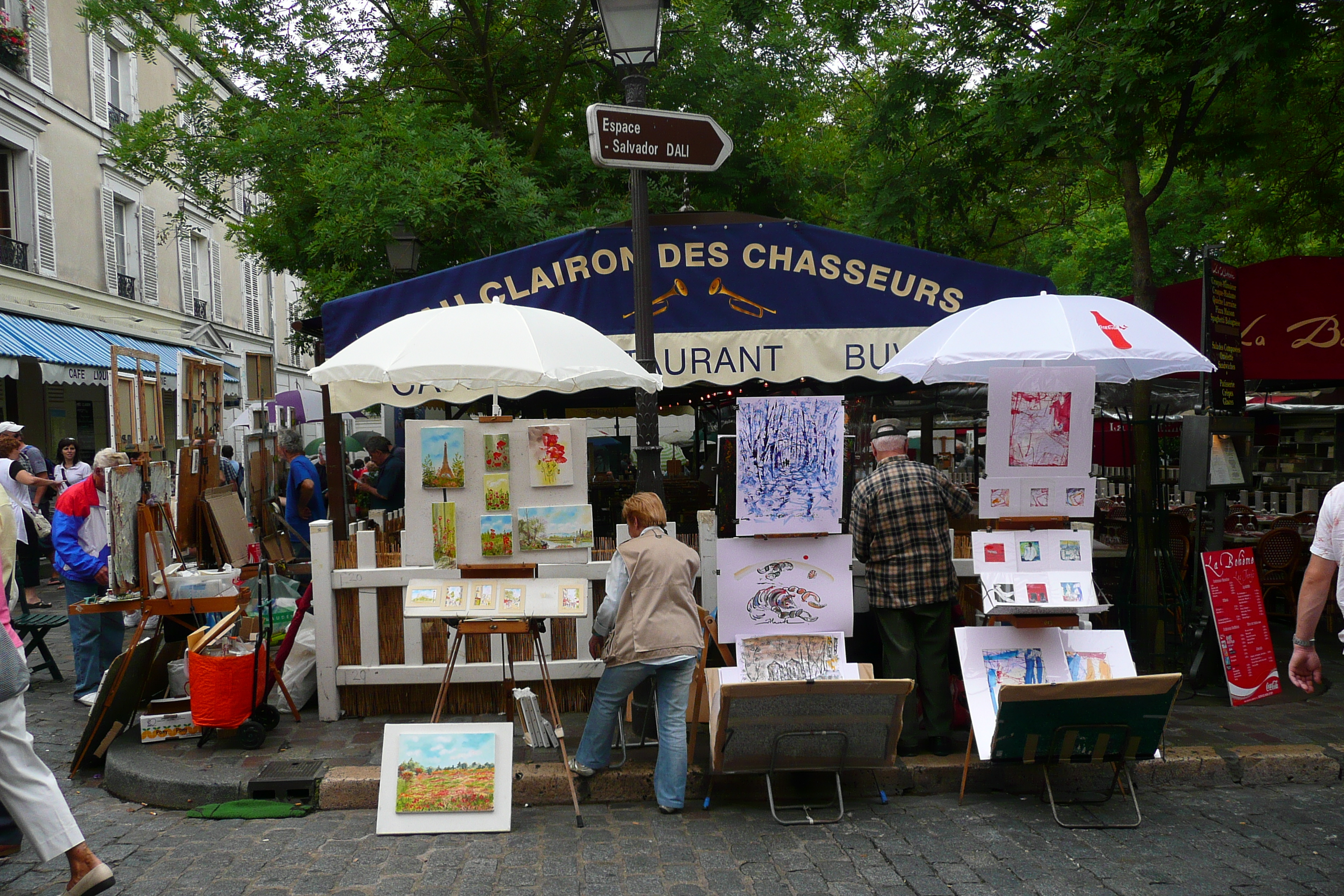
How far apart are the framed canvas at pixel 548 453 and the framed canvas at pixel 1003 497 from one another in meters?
2.29

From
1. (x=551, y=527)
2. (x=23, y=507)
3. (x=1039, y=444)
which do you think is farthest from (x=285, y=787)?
(x=23, y=507)

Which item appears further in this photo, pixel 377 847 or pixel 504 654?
pixel 504 654

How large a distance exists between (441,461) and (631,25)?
96.8 inches

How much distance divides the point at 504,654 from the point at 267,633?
1420mm

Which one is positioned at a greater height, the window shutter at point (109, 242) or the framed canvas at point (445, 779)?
the window shutter at point (109, 242)

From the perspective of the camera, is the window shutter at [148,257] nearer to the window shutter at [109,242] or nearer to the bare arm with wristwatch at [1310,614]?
the window shutter at [109,242]

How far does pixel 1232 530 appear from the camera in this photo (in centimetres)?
1005

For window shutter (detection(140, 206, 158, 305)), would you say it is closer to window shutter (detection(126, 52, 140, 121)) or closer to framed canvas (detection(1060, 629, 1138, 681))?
window shutter (detection(126, 52, 140, 121))

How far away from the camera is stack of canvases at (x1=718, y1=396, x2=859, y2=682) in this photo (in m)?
5.38

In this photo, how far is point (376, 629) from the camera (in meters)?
6.11

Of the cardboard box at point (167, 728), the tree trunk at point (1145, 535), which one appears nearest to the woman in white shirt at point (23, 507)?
the cardboard box at point (167, 728)

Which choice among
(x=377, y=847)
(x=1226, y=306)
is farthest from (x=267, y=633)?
(x=1226, y=306)

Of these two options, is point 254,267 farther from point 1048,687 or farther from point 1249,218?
point 1048,687

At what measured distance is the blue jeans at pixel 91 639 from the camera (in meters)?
6.93
